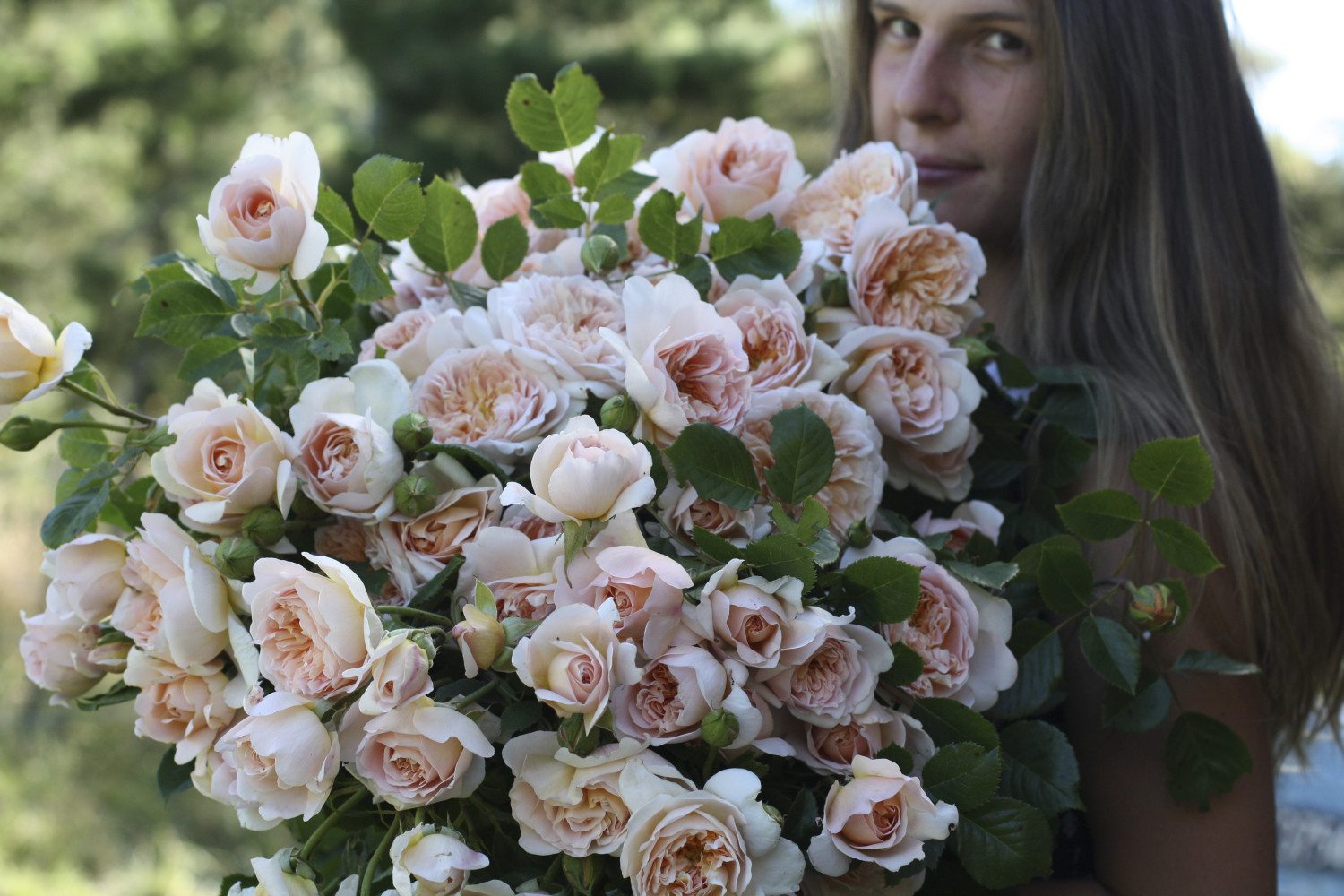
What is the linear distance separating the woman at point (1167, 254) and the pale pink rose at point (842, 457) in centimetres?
37

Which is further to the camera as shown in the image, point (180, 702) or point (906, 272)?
point (906, 272)

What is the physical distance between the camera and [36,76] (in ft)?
29.4

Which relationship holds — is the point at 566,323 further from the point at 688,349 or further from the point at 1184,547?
the point at 1184,547

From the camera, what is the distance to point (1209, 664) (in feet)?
3.34

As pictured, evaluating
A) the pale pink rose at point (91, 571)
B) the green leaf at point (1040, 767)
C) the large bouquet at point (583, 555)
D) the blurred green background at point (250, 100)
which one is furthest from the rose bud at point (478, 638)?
the blurred green background at point (250, 100)

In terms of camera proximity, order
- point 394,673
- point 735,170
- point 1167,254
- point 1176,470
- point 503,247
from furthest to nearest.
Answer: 1. point 1167,254
2. point 735,170
3. point 503,247
4. point 1176,470
5. point 394,673

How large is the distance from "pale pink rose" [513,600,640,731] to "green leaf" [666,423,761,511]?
0.41 ft

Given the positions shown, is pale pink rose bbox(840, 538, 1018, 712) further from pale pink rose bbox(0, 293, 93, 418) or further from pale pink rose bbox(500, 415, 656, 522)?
pale pink rose bbox(0, 293, 93, 418)

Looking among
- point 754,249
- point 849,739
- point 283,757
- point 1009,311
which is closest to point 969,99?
point 1009,311

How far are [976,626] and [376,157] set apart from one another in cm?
57

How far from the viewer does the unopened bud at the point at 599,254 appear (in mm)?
985

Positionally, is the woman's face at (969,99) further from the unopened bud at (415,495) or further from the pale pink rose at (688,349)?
the unopened bud at (415,495)

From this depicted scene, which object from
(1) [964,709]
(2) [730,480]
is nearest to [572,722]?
(2) [730,480]

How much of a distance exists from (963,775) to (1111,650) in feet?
0.68
